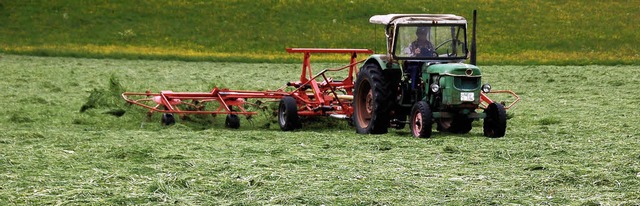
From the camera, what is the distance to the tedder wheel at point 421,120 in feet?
40.3

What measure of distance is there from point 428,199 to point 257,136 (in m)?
5.16

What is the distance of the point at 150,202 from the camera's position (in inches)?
303

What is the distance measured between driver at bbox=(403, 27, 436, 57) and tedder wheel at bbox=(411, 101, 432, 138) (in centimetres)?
93

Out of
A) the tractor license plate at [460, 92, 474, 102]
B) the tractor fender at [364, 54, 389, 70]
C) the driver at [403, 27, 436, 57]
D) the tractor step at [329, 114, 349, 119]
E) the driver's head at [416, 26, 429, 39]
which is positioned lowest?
the tractor step at [329, 114, 349, 119]

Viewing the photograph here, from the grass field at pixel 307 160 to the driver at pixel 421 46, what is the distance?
3.28 feet

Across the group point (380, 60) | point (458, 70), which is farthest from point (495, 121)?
point (380, 60)

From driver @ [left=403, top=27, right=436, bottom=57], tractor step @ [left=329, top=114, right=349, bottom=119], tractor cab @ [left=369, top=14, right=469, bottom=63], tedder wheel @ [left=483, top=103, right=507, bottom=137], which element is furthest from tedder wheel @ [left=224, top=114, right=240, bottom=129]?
tedder wheel @ [left=483, top=103, right=507, bottom=137]

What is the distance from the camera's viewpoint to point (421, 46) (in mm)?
13398

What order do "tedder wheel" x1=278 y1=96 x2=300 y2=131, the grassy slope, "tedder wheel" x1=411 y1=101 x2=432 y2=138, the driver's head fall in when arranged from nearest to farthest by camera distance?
"tedder wheel" x1=411 y1=101 x2=432 y2=138
the driver's head
"tedder wheel" x1=278 y1=96 x2=300 y2=131
the grassy slope

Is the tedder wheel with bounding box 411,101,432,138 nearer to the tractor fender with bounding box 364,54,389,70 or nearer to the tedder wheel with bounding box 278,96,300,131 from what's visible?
the tractor fender with bounding box 364,54,389,70

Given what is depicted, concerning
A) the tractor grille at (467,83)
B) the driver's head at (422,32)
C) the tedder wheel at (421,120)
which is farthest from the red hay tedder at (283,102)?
the tractor grille at (467,83)

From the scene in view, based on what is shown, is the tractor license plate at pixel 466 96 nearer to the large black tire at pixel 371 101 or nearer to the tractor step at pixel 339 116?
the large black tire at pixel 371 101

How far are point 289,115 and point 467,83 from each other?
263 cm

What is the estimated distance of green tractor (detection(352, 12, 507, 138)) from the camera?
12.6 meters
